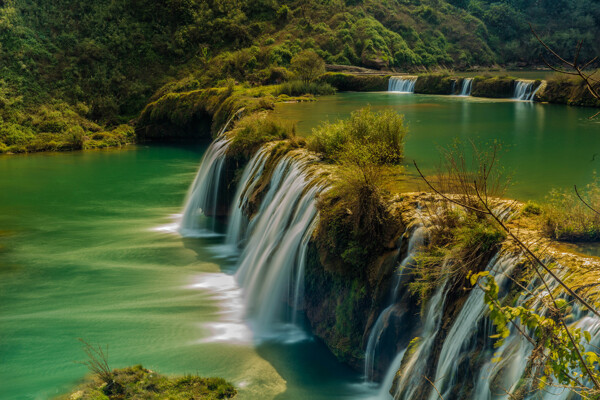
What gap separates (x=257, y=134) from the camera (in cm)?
1655

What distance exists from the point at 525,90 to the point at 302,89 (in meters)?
11.1

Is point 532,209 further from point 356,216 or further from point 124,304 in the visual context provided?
point 124,304

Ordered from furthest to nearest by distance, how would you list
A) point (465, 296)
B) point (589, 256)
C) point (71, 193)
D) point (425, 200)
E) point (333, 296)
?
point (71, 193) → point (333, 296) → point (425, 200) → point (465, 296) → point (589, 256)

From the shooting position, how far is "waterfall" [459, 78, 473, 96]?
31031 mm

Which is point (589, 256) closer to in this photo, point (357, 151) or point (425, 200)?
point (425, 200)

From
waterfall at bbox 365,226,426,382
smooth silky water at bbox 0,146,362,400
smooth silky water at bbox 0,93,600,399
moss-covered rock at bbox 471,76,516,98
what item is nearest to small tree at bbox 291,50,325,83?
smooth silky water at bbox 0,93,600,399

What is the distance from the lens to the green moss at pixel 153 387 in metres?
8.15

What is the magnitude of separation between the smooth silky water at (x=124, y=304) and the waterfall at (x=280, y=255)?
459 millimetres

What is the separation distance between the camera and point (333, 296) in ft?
32.7

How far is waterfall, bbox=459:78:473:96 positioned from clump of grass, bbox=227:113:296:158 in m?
17.3

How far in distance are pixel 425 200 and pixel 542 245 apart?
2457 mm

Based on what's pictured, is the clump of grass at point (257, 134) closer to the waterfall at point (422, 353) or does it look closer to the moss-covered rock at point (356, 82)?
the waterfall at point (422, 353)

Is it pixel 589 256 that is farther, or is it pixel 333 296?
pixel 333 296

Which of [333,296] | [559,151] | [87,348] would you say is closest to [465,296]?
[333,296]
